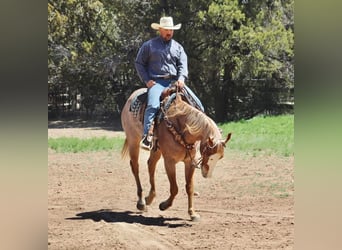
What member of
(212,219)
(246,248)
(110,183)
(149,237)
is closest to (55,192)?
(110,183)

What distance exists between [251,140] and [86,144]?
931 mm

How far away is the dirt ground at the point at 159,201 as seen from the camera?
330 cm

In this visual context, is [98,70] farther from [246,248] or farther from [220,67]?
[246,248]

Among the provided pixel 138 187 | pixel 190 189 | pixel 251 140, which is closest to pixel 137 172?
pixel 138 187

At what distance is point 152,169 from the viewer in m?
3.37

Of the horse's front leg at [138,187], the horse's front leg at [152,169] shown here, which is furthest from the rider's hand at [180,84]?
the horse's front leg at [138,187]

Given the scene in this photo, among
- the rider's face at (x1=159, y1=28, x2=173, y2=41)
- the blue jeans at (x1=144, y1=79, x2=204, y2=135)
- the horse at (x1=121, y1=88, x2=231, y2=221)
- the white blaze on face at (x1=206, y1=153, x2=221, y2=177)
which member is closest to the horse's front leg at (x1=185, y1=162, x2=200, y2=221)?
the horse at (x1=121, y1=88, x2=231, y2=221)

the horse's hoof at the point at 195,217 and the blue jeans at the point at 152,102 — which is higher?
the blue jeans at the point at 152,102

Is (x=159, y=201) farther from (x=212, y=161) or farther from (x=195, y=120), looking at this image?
(x=195, y=120)

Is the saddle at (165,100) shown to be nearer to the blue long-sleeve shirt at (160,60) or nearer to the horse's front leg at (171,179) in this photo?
the blue long-sleeve shirt at (160,60)

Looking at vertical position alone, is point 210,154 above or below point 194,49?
below

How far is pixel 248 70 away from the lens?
3418 mm

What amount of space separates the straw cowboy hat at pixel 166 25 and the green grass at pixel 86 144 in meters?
0.66
